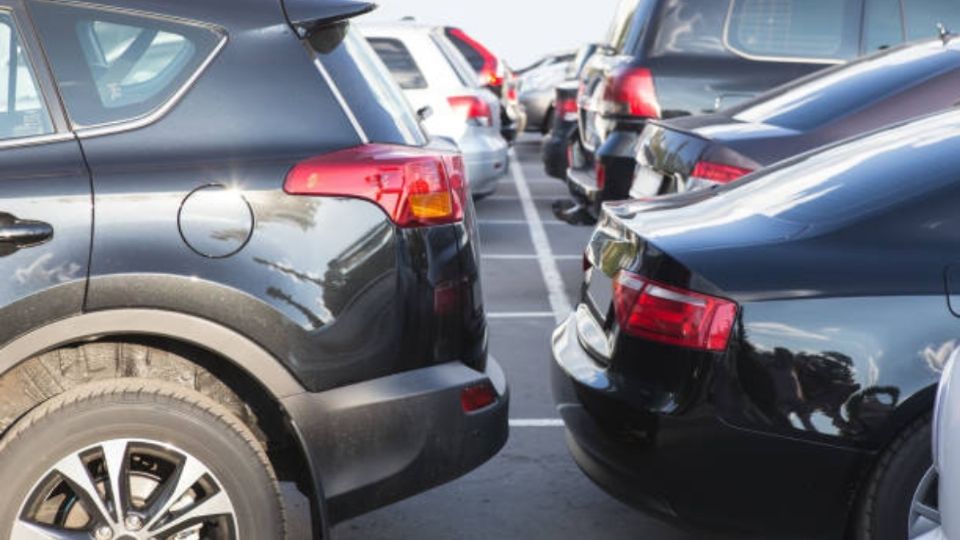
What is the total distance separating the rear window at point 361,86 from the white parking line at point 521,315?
4475 mm

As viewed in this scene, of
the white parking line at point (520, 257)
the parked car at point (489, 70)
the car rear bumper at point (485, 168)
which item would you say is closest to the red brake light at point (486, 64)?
the parked car at point (489, 70)

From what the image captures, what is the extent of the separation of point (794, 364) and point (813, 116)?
2.66 meters

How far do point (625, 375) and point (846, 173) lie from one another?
2.90 ft

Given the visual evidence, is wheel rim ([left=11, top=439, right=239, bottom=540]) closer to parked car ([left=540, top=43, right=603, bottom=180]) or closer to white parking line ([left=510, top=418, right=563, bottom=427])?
white parking line ([left=510, top=418, right=563, bottom=427])

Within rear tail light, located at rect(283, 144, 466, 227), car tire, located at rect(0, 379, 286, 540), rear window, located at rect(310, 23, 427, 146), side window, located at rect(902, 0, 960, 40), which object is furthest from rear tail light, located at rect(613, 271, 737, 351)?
side window, located at rect(902, 0, 960, 40)

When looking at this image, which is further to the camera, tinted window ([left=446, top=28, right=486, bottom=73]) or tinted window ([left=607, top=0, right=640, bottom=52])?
tinted window ([left=446, top=28, right=486, bottom=73])

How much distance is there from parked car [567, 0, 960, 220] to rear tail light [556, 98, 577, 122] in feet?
8.15

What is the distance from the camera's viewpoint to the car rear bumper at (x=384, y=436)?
408cm

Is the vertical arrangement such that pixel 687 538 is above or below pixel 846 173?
below

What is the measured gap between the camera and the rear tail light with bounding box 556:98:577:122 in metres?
12.1

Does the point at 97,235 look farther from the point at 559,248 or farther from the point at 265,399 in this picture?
the point at 559,248

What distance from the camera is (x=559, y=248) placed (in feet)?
38.8

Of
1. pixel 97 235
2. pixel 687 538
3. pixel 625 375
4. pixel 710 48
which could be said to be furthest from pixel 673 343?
pixel 710 48

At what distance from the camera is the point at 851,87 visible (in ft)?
22.0
